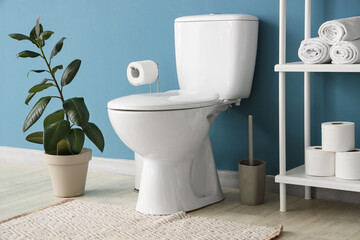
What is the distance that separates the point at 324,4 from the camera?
7.59 feet

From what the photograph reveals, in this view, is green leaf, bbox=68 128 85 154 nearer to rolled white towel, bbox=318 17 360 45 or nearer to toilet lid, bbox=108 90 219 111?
toilet lid, bbox=108 90 219 111

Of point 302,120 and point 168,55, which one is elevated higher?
point 168,55

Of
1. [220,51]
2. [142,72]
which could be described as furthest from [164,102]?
[220,51]

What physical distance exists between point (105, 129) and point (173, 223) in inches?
41.8

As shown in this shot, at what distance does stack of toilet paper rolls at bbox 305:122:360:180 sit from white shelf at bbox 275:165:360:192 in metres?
0.03

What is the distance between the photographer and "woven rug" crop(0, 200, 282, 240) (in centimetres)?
199

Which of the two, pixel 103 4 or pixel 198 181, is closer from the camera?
pixel 198 181

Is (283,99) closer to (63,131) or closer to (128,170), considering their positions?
(63,131)

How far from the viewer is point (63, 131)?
8.04 ft

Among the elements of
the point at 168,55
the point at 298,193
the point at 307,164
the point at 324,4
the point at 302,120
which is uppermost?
the point at 324,4

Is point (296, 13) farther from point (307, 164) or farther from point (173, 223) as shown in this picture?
point (173, 223)

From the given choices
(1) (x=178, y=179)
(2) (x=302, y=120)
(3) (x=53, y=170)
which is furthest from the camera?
(3) (x=53, y=170)

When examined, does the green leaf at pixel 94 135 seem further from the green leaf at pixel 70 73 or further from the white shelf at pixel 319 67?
the white shelf at pixel 319 67

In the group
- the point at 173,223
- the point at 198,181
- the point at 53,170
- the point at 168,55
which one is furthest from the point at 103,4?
the point at 173,223
